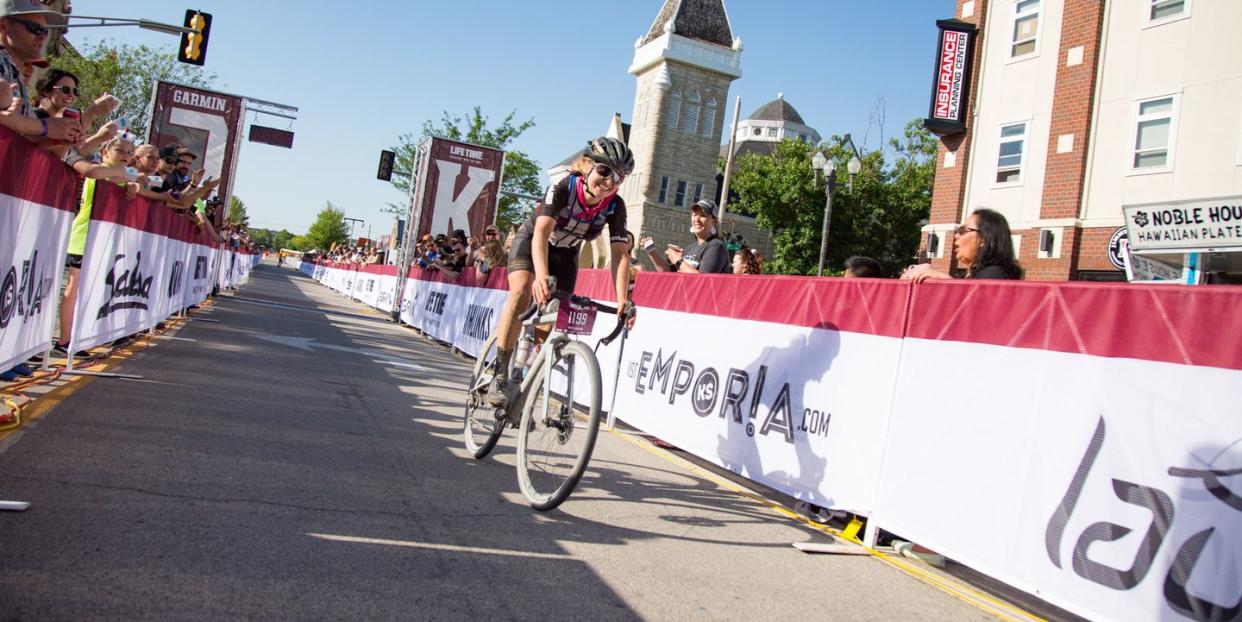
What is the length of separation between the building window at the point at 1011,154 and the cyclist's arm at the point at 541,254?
817 inches

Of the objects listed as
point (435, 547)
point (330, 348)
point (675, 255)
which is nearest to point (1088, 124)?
point (675, 255)

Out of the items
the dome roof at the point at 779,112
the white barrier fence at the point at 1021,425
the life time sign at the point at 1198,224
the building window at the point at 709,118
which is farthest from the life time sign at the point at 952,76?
the dome roof at the point at 779,112

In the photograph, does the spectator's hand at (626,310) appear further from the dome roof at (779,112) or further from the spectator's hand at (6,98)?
the dome roof at (779,112)

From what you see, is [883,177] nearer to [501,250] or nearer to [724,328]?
[501,250]

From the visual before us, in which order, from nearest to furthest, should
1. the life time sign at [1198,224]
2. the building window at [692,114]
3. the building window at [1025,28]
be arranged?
1. the life time sign at [1198,224]
2. the building window at [1025,28]
3. the building window at [692,114]

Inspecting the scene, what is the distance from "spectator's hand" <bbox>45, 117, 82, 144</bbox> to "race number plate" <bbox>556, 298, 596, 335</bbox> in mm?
3522

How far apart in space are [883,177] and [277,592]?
62.0 m

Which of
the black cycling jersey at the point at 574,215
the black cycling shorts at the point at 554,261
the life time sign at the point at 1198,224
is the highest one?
the life time sign at the point at 1198,224

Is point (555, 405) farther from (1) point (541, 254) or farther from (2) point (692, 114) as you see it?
(2) point (692, 114)

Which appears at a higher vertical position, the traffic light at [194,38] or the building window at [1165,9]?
the building window at [1165,9]

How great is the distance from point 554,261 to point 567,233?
0.33 meters

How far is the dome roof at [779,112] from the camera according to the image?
139 metres

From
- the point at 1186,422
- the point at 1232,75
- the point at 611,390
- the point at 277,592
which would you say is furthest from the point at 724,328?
the point at 1232,75

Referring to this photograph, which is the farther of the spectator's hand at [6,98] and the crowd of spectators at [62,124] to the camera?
the crowd of spectators at [62,124]
